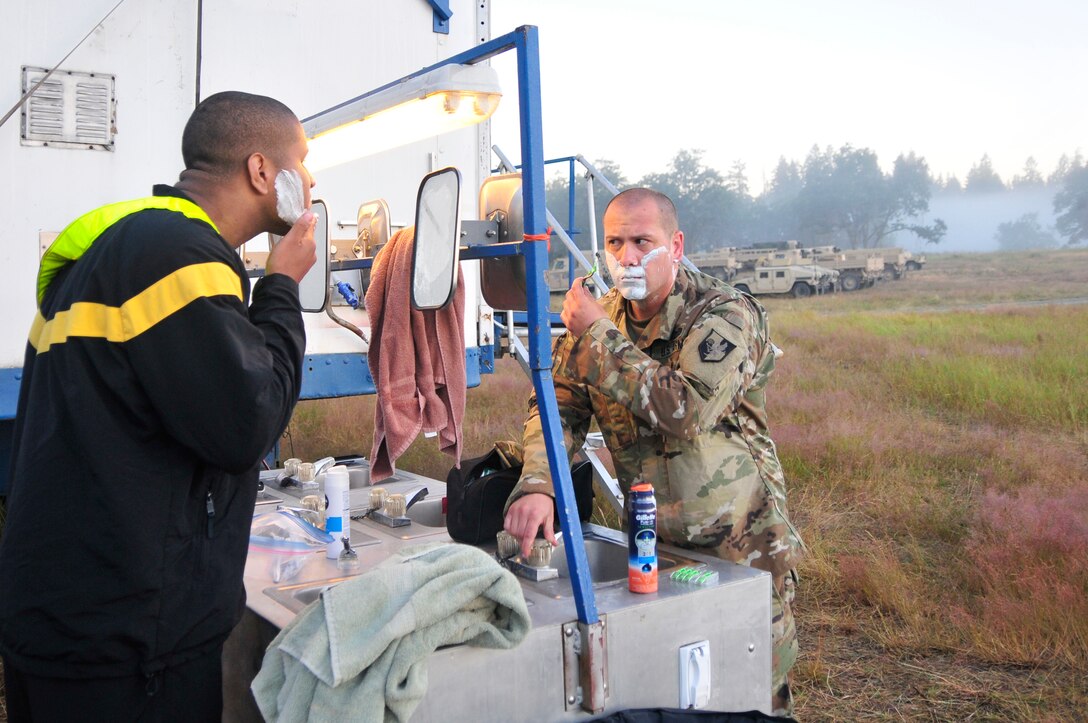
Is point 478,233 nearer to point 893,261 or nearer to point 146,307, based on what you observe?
point 146,307

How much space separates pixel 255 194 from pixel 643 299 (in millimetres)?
1207

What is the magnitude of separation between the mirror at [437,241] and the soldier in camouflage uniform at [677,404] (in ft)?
1.19

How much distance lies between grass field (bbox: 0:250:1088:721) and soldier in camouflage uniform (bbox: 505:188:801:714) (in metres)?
1.75

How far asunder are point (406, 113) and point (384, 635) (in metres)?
1.47

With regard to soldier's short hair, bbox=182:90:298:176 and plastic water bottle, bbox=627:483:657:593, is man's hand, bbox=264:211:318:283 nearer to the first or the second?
soldier's short hair, bbox=182:90:298:176

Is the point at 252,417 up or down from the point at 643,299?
down

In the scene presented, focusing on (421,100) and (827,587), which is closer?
(421,100)

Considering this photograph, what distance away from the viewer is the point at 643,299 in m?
2.75

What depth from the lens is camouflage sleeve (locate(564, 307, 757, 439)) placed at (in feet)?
7.77

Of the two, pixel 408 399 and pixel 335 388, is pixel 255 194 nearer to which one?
pixel 408 399

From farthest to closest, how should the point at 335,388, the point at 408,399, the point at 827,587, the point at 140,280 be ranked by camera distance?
the point at 827,587
the point at 335,388
the point at 408,399
the point at 140,280

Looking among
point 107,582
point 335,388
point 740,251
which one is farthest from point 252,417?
point 740,251

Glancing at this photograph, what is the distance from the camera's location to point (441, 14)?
5078mm

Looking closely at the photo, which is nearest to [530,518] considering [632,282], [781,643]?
[632,282]
